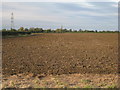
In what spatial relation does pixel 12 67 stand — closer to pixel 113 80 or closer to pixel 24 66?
pixel 24 66

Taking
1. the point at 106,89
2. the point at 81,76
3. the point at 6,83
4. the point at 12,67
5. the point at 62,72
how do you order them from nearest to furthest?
the point at 106,89, the point at 6,83, the point at 81,76, the point at 62,72, the point at 12,67

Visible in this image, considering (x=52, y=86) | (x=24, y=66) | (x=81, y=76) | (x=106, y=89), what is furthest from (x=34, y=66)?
(x=106, y=89)

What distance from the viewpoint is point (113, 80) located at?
6.71 meters

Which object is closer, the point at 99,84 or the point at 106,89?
the point at 106,89

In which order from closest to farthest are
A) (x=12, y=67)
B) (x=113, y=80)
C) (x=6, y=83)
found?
(x=6, y=83) → (x=113, y=80) → (x=12, y=67)

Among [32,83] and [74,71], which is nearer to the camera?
[32,83]

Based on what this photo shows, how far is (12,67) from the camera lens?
8.49m

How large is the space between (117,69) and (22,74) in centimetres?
→ 397

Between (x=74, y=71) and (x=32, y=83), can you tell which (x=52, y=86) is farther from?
(x=74, y=71)

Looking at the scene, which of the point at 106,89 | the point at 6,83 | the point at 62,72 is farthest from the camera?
the point at 62,72

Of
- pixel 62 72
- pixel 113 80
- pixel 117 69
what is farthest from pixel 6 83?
pixel 117 69

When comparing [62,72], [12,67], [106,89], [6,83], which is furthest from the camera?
[12,67]

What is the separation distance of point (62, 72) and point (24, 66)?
1.86 meters

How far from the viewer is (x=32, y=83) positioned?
617 centimetres
